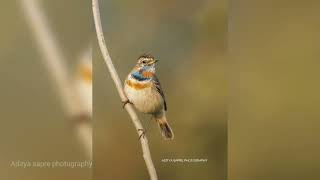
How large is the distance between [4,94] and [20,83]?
0.06 metres

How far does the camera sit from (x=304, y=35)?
1350mm

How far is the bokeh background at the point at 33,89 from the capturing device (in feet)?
4.28

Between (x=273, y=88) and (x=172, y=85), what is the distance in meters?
0.32

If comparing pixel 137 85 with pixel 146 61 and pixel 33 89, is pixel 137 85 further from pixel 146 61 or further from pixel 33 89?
pixel 33 89

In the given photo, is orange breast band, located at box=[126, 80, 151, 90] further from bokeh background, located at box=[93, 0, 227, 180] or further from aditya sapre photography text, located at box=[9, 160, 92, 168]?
aditya sapre photography text, located at box=[9, 160, 92, 168]

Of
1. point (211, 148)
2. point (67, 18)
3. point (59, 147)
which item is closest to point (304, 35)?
point (211, 148)

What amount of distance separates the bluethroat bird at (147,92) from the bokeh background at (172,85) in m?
0.02

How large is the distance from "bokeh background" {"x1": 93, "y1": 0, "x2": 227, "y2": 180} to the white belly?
29mm

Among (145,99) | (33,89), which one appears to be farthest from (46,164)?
(145,99)

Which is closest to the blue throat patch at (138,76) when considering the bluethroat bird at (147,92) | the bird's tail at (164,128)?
the bluethroat bird at (147,92)

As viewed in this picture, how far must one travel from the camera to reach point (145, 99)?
4.40ft

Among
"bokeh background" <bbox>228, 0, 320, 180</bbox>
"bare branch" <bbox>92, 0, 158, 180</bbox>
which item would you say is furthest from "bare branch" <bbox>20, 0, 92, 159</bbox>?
"bokeh background" <bbox>228, 0, 320, 180</bbox>

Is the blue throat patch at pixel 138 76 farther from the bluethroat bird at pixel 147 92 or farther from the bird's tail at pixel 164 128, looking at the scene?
the bird's tail at pixel 164 128

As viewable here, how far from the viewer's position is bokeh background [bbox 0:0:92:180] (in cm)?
130
